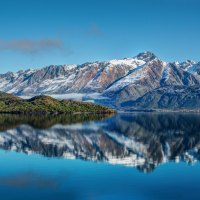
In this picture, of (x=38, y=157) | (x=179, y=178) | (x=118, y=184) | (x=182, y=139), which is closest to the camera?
(x=118, y=184)

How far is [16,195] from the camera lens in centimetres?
6238

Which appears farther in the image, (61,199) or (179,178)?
(179,178)

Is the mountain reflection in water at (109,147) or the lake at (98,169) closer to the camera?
the lake at (98,169)

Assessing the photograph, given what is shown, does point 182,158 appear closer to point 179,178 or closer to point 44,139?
point 179,178

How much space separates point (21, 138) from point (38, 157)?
38.7 meters

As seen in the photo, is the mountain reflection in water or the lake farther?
the mountain reflection in water

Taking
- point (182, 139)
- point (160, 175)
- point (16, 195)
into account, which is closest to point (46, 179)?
point (16, 195)

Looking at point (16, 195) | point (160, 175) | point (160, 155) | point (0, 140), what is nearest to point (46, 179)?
point (16, 195)

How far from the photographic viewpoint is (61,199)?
199ft

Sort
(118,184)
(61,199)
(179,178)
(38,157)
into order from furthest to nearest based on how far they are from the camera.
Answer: (38,157), (179,178), (118,184), (61,199)

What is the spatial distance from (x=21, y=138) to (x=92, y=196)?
7624 cm

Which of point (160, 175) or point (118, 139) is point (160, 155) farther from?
point (118, 139)

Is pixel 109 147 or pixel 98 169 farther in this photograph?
pixel 109 147

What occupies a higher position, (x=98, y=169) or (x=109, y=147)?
(x=109, y=147)
